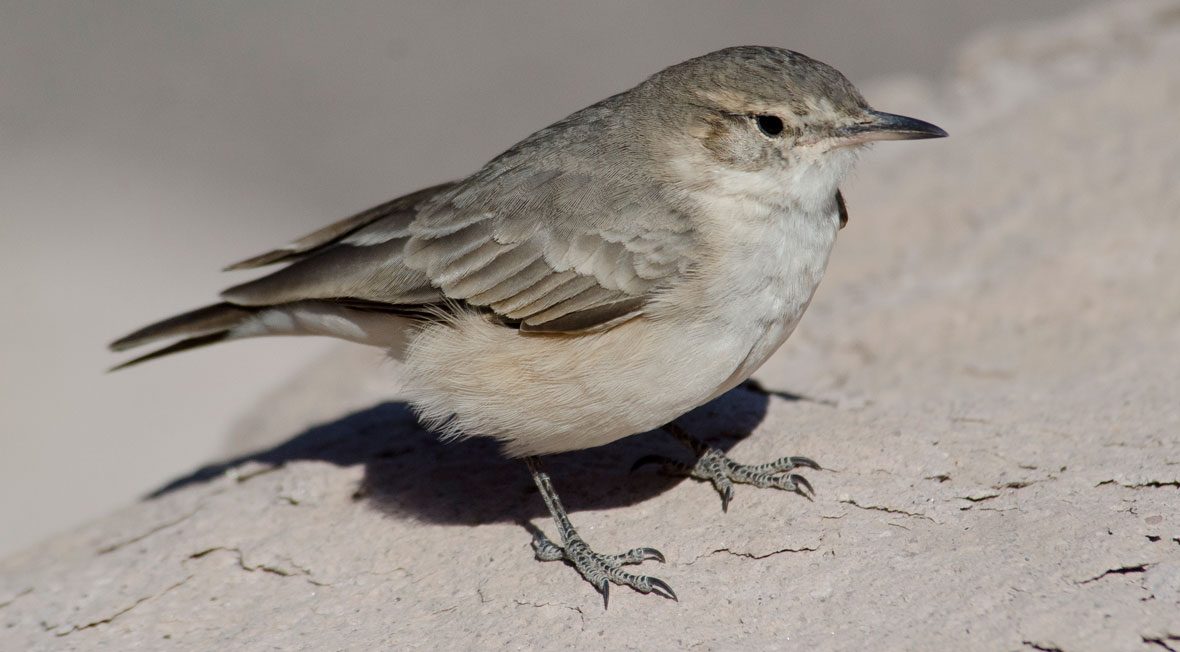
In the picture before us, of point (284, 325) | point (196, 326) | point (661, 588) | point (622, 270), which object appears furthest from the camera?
point (196, 326)

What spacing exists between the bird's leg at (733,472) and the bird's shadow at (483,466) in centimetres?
13

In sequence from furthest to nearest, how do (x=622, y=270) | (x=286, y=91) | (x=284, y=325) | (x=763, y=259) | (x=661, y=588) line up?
(x=286, y=91) → (x=284, y=325) → (x=622, y=270) → (x=763, y=259) → (x=661, y=588)

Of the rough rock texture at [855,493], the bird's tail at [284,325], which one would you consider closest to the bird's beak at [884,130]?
the rough rock texture at [855,493]

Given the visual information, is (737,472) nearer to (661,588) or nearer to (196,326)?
(661,588)

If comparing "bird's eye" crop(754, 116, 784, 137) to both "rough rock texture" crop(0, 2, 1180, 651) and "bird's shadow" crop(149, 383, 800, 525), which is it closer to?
"rough rock texture" crop(0, 2, 1180, 651)

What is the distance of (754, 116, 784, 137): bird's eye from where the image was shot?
521 centimetres

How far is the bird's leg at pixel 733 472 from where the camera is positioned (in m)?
5.46

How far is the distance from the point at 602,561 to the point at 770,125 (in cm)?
196

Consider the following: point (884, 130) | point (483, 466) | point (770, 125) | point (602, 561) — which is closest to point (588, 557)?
point (602, 561)

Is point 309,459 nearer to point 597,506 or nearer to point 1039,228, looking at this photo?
point 597,506

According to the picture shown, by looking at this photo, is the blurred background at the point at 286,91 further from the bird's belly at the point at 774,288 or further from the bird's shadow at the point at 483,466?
the bird's belly at the point at 774,288

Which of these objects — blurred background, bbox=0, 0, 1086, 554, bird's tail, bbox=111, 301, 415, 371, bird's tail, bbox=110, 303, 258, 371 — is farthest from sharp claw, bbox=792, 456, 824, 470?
blurred background, bbox=0, 0, 1086, 554

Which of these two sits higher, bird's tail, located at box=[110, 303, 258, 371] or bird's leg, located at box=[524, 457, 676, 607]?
bird's tail, located at box=[110, 303, 258, 371]

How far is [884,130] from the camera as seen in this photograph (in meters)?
5.24
